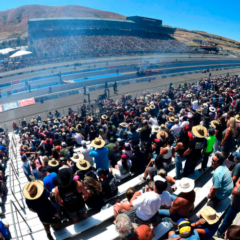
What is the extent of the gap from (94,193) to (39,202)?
3.48 feet

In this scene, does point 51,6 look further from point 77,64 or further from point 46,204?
point 46,204

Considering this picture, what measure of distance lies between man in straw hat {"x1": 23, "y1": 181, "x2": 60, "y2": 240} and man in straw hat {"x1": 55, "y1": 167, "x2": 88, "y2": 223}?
22 cm

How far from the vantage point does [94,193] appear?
3.88m

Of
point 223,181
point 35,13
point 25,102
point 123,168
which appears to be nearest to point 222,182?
point 223,181

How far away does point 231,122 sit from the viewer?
4930 millimetres

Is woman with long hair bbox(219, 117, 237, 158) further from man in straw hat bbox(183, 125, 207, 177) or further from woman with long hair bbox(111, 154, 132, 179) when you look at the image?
woman with long hair bbox(111, 154, 132, 179)

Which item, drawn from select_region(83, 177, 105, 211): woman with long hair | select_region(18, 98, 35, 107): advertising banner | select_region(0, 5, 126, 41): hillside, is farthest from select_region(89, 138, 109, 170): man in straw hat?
select_region(0, 5, 126, 41): hillside

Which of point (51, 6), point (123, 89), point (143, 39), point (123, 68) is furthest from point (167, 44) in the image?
point (51, 6)

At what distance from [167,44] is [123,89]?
58713 mm

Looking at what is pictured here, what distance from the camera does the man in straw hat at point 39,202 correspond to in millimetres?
3340

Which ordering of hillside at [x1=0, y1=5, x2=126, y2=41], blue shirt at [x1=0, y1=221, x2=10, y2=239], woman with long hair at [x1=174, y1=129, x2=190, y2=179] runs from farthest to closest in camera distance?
hillside at [x1=0, y1=5, x2=126, y2=41]
woman with long hair at [x1=174, y1=129, x2=190, y2=179]
blue shirt at [x1=0, y1=221, x2=10, y2=239]

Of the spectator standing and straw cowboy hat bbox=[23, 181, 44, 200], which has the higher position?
the spectator standing

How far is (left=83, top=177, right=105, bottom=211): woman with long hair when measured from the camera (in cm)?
377

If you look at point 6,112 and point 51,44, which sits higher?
point 51,44
